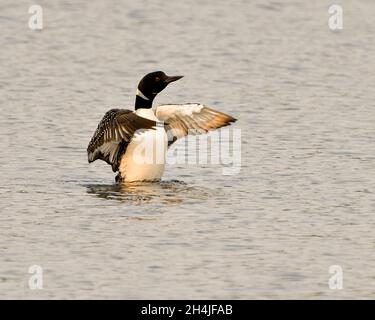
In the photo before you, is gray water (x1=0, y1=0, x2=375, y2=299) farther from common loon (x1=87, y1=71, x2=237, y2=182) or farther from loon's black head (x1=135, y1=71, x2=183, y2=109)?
loon's black head (x1=135, y1=71, x2=183, y2=109)

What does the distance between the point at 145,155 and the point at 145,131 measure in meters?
0.27

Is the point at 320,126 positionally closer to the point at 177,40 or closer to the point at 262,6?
the point at 177,40

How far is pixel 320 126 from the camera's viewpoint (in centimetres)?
1733

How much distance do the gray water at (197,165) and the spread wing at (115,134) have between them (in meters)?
0.32

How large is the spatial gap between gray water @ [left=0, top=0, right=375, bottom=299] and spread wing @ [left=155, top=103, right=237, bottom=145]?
20.3 inches

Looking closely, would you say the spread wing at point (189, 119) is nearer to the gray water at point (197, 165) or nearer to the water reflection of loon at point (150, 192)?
the gray water at point (197, 165)

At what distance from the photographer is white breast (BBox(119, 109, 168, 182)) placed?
14070 mm

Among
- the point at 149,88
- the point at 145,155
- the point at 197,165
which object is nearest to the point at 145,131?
the point at 145,155

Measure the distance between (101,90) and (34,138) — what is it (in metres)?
3.33

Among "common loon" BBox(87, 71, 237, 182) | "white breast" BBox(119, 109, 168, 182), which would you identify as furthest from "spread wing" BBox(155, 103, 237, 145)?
"white breast" BBox(119, 109, 168, 182)

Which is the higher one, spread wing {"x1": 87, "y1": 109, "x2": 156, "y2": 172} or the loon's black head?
the loon's black head

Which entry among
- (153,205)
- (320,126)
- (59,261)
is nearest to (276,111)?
(320,126)

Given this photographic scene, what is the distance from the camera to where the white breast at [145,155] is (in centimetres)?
1407

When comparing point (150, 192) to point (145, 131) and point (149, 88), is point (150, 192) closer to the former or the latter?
point (145, 131)
